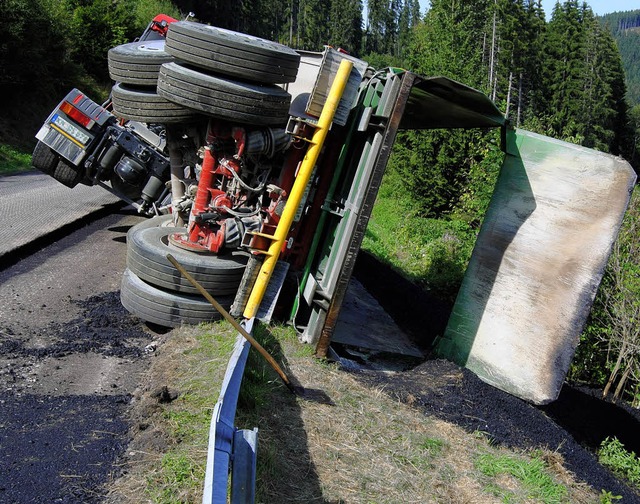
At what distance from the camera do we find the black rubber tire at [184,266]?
5625 millimetres

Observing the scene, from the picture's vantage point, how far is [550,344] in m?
5.79

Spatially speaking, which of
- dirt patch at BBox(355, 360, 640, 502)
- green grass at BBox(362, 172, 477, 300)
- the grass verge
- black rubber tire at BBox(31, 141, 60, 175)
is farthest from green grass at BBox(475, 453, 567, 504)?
black rubber tire at BBox(31, 141, 60, 175)

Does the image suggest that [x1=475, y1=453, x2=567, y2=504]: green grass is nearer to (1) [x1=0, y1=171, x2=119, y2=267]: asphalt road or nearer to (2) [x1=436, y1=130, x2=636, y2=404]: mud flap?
(2) [x1=436, y1=130, x2=636, y2=404]: mud flap

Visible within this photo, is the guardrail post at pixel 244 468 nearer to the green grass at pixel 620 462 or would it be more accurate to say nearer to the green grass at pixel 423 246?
the green grass at pixel 620 462

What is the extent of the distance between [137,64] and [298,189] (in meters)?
2.26

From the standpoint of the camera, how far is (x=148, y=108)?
6.12m

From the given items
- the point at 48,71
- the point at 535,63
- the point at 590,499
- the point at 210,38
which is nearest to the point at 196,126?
the point at 210,38

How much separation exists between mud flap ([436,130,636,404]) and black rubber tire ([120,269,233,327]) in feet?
7.75

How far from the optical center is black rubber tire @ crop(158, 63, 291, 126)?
5500 mm

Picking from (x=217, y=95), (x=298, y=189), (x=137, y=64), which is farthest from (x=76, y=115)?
(x=298, y=189)

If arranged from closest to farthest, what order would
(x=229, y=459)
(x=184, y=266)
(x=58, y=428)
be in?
(x=229, y=459), (x=58, y=428), (x=184, y=266)

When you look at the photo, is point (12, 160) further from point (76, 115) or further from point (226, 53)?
point (226, 53)

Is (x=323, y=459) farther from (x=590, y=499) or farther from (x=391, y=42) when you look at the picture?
(x=391, y=42)

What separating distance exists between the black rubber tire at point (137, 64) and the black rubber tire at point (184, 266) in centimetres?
163
